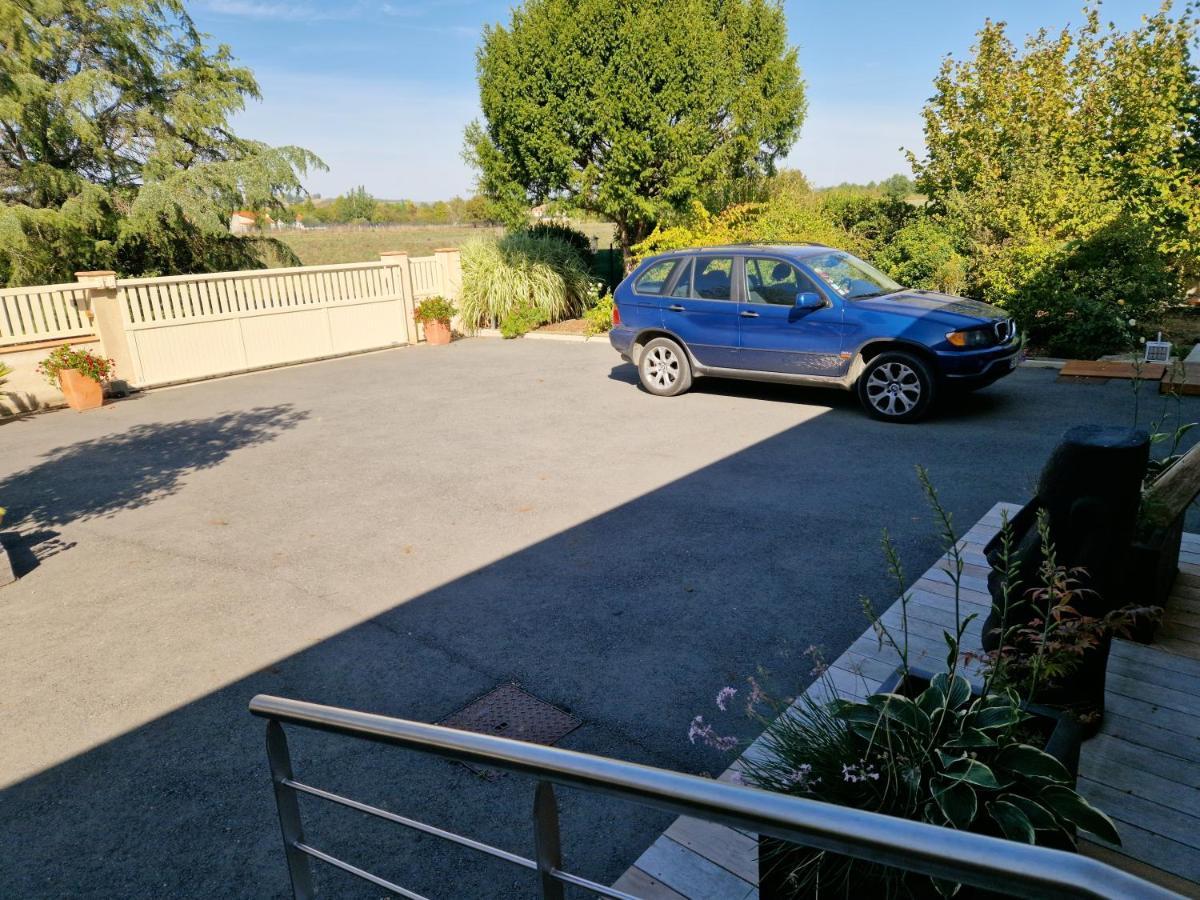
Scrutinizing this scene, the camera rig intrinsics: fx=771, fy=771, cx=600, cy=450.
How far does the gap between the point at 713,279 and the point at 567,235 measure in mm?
10752

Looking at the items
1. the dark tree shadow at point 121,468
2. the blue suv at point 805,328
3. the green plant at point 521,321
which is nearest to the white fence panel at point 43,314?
the dark tree shadow at point 121,468

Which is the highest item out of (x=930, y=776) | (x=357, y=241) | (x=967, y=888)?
(x=357, y=241)

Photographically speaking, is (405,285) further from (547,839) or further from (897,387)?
(547,839)

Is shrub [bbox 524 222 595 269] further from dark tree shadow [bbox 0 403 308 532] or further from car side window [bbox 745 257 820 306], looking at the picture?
car side window [bbox 745 257 820 306]

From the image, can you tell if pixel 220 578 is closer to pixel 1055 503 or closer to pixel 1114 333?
pixel 1055 503

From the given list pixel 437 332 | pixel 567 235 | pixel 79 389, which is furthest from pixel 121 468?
pixel 567 235

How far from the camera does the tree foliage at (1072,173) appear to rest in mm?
10836

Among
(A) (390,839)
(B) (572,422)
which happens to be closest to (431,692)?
(A) (390,839)

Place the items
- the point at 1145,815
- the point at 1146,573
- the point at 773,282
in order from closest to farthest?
the point at 1145,815, the point at 1146,573, the point at 773,282

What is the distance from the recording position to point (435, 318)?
16.1 m

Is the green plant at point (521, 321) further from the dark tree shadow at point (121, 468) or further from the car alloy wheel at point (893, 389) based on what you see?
the car alloy wheel at point (893, 389)

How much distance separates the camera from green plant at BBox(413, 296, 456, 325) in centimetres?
1608

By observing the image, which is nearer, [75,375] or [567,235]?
[75,375]

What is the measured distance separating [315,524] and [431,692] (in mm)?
2988
